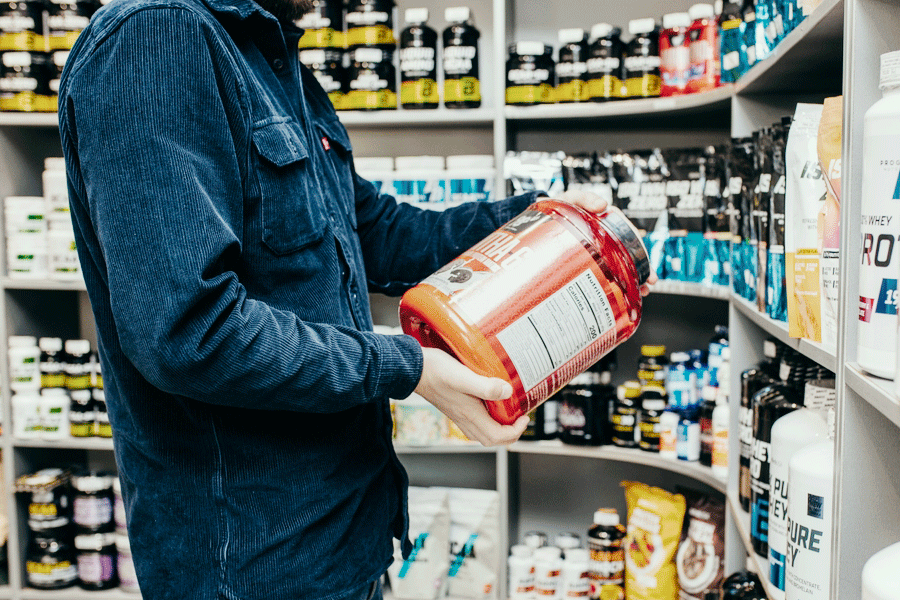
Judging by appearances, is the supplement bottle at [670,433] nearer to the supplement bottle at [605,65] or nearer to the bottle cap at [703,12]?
the supplement bottle at [605,65]

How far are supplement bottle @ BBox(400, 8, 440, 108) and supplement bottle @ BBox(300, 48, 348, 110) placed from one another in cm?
20

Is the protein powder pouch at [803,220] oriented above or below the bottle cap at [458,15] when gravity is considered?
below

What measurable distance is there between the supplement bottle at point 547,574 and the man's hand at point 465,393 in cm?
141

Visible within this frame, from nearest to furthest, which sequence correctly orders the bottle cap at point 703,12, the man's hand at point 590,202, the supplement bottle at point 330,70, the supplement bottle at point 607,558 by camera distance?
the man's hand at point 590,202, the bottle cap at point 703,12, the supplement bottle at point 607,558, the supplement bottle at point 330,70

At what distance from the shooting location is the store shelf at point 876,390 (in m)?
0.60

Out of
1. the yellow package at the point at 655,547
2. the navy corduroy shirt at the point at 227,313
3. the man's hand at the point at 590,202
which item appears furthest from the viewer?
the yellow package at the point at 655,547

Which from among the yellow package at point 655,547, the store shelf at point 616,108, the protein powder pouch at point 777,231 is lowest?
the yellow package at point 655,547

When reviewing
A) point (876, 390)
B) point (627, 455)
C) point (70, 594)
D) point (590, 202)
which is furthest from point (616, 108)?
point (70, 594)

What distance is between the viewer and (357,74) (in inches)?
92.2

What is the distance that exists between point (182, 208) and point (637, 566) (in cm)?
179

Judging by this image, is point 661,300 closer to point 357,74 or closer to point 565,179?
point 565,179

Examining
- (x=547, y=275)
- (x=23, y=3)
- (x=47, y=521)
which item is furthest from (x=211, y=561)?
(x=23, y=3)

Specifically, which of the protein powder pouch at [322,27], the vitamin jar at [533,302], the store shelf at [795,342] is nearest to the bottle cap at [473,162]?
the protein powder pouch at [322,27]

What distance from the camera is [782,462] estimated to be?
3.47 feet
